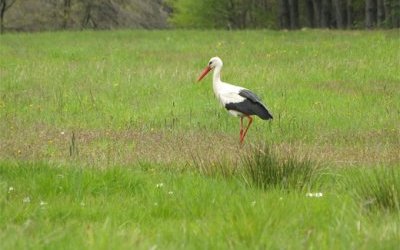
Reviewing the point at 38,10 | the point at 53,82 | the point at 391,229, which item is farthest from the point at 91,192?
the point at 38,10

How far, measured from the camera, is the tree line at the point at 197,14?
49000 mm

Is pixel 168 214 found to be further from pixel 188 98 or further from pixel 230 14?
pixel 230 14

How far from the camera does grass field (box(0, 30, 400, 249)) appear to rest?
16.8ft

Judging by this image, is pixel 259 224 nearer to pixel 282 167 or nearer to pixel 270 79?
pixel 282 167

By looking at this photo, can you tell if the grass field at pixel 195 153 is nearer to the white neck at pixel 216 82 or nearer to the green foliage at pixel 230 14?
the white neck at pixel 216 82

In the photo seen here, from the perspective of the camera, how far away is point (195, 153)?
9.38 m

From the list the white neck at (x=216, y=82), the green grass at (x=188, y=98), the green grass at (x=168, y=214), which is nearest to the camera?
the green grass at (x=168, y=214)

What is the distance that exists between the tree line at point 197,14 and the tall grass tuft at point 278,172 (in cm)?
3639

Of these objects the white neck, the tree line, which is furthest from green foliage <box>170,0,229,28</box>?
the white neck

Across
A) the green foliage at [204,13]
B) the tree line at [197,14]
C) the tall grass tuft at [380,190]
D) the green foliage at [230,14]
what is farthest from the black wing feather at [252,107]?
the green foliage at [204,13]

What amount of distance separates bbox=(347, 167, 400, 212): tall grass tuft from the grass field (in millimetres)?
13

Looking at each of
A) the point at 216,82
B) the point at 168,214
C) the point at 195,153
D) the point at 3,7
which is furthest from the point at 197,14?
the point at 168,214

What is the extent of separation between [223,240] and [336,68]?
50.3ft

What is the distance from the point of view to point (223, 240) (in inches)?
192
